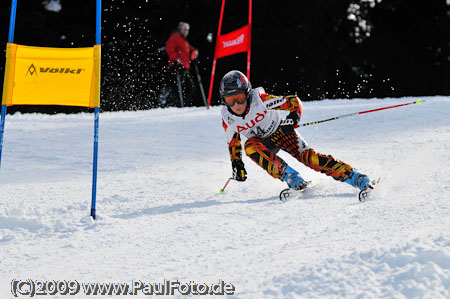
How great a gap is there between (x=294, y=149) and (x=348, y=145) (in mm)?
2396

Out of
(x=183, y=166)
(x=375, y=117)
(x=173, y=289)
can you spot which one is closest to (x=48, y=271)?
(x=173, y=289)

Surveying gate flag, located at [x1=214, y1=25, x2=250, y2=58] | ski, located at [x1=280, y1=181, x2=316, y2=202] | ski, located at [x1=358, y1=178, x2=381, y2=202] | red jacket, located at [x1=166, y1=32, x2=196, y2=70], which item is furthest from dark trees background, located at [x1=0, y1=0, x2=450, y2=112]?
ski, located at [x1=358, y1=178, x2=381, y2=202]

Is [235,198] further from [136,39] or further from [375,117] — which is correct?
[136,39]

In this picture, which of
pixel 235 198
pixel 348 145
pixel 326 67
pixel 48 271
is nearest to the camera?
pixel 48 271

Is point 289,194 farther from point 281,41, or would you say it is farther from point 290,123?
point 281,41

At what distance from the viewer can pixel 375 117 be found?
8406 mm

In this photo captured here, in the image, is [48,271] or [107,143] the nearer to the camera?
[48,271]

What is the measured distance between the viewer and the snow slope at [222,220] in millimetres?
2422

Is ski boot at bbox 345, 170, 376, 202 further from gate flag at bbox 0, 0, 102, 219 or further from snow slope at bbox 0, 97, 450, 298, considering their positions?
gate flag at bbox 0, 0, 102, 219

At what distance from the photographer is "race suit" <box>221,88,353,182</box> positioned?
172 inches

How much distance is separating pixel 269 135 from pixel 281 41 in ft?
40.8

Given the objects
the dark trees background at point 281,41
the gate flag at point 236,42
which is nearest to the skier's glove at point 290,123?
the gate flag at point 236,42

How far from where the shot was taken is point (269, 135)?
15.4 feet

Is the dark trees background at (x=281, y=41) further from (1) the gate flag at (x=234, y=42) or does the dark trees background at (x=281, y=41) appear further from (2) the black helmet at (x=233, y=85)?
(2) the black helmet at (x=233, y=85)
